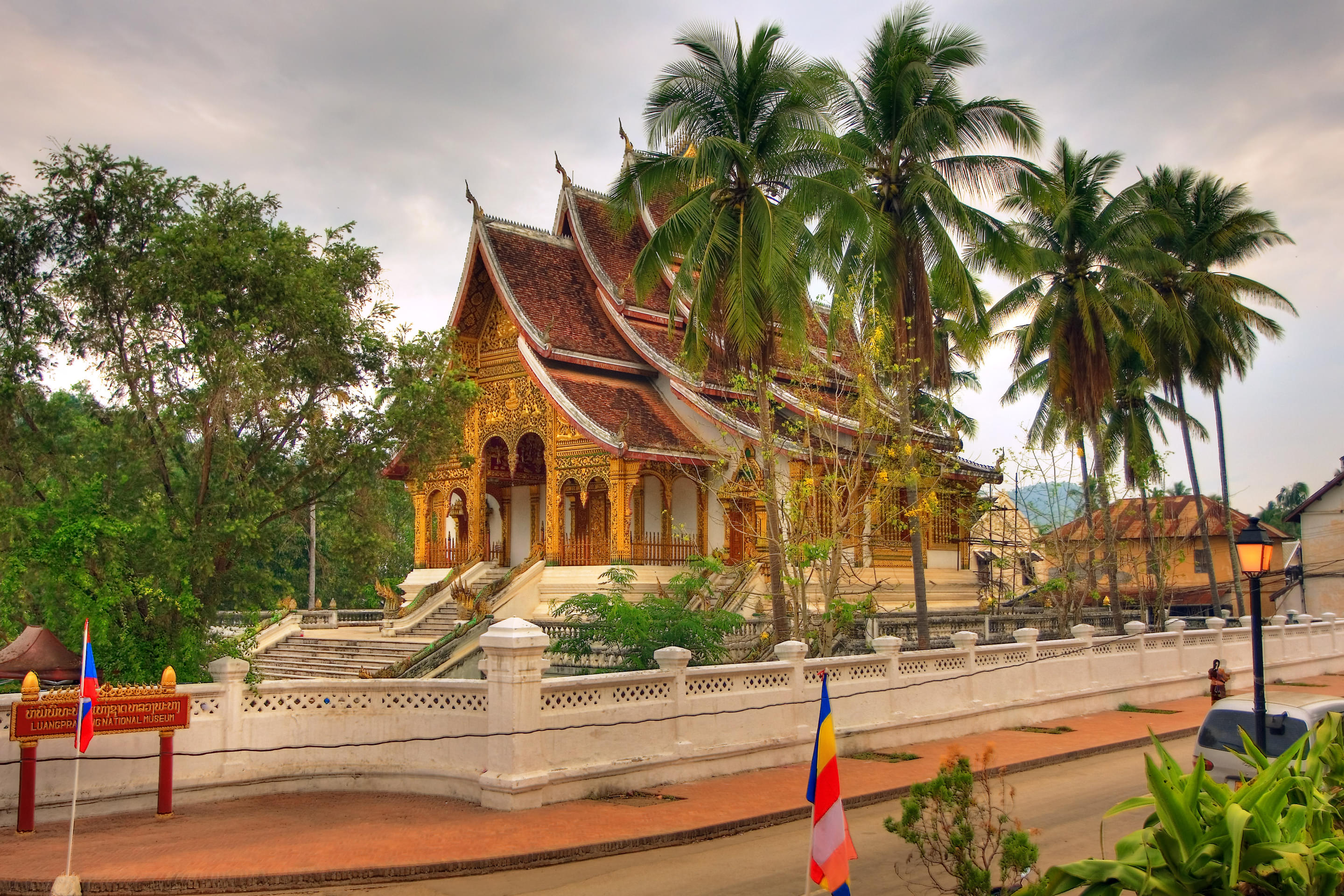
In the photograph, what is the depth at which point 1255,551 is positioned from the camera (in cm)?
1035

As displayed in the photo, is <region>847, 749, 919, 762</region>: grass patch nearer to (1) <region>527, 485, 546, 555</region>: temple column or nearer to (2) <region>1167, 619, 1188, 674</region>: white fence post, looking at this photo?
(2) <region>1167, 619, 1188, 674</region>: white fence post

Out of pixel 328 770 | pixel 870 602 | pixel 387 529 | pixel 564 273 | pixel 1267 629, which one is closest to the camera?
pixel 328 770

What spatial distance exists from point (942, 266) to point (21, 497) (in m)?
14.0

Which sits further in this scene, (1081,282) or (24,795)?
(1081,282)

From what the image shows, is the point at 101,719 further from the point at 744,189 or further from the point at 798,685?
the point at 744,189

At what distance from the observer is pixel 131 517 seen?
11.8 meters

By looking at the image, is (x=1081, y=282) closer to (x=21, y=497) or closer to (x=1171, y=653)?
(x=1171, y=653)

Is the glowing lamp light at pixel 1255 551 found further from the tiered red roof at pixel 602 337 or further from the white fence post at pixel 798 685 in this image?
the tiered red roof at pixel 602 337

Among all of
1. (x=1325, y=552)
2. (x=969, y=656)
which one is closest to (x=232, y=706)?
(x=969, y=656)

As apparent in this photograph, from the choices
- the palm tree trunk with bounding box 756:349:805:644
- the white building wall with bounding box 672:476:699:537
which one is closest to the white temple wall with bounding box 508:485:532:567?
the white building wall with bounding box 672:476:699:537

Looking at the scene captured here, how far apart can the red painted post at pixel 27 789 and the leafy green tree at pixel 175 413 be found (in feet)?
7.04

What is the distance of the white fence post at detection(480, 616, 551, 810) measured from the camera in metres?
10.2

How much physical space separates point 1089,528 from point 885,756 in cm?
1215

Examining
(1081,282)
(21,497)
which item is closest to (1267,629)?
(1081,282)
